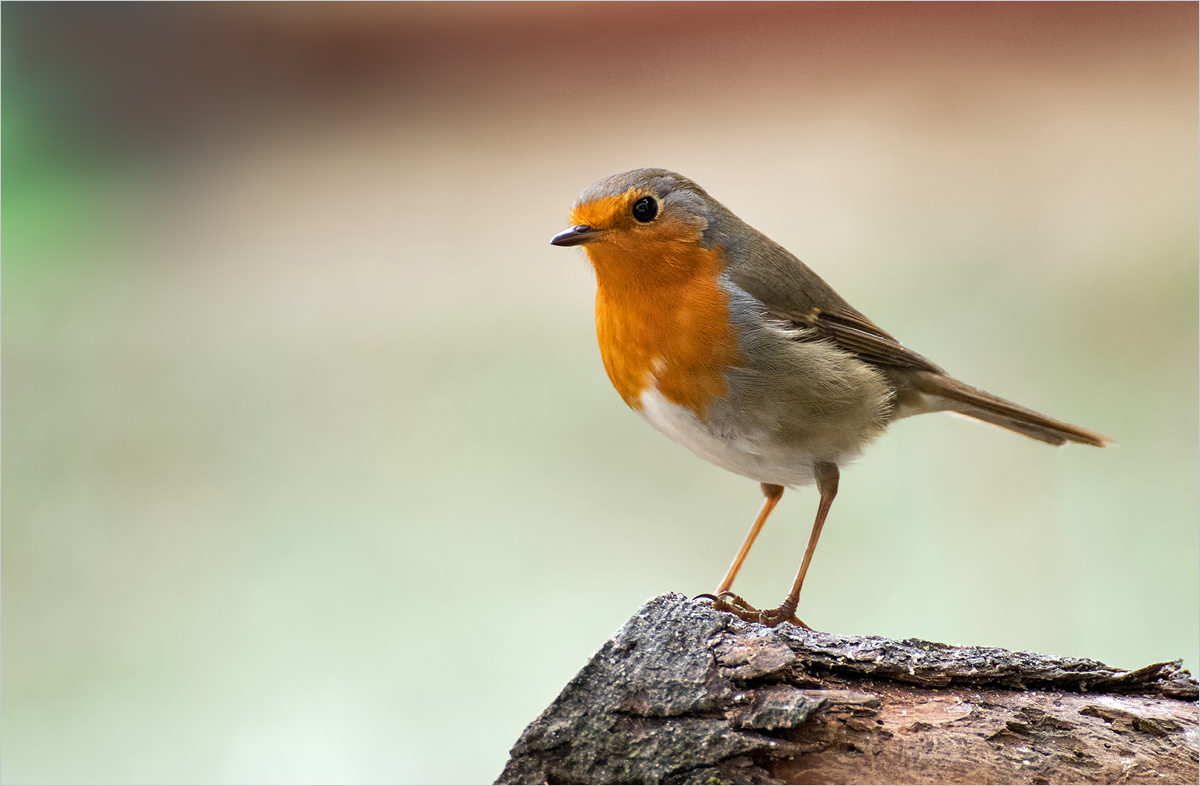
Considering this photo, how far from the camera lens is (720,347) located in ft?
7.88

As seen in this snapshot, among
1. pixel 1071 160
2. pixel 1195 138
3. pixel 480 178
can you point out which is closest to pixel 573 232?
pixel 480 178

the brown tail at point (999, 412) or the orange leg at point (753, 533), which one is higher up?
the brown tail at point (999, 412)

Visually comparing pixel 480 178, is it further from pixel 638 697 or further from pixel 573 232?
pixel 638 697

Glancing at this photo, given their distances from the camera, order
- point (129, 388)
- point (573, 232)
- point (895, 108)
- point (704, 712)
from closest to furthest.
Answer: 1. point (704, 712)
2. point (573, 232)
3. point (129, 388)
4. point (895, 108)

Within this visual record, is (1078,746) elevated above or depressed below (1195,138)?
below

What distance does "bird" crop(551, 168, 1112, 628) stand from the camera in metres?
2.40

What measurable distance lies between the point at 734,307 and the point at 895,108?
329 cm

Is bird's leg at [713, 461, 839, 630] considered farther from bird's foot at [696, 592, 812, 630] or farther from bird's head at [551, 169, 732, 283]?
bird's head at [551, 169, 732, 283]

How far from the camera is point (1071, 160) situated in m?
5.30

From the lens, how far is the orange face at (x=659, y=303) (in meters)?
2.40

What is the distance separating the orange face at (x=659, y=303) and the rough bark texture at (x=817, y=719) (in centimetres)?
60

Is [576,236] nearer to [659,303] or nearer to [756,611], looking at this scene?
[659,303]

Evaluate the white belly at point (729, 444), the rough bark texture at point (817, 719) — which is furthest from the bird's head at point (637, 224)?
the rough bark texture at point (817, 719)

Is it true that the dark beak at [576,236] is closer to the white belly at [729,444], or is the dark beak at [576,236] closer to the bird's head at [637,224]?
the bird's head at [637,224]
